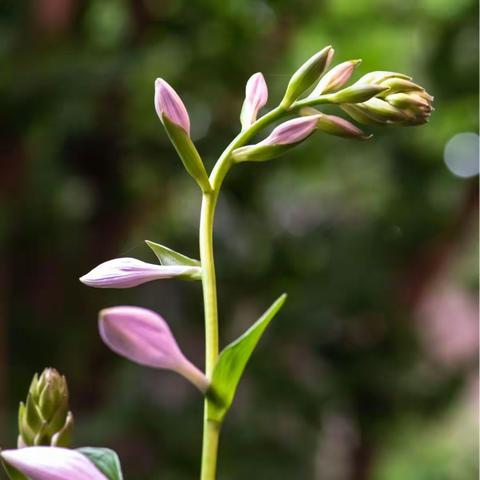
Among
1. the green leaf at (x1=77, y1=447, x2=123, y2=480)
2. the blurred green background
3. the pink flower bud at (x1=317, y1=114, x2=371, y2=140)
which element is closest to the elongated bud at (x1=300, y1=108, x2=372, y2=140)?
the pink flower bud at (x1=317, y1=114, x2=371, y2=140)

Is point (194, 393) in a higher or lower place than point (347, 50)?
lower

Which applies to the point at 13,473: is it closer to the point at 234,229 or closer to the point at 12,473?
the point at 12,473

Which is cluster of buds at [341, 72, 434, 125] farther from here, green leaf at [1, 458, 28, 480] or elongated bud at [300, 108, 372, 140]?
green leaf at [1, 458, 28, 480]

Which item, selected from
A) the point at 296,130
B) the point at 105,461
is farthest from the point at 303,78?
the point at 105,461

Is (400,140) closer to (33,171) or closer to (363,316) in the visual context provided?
(363,316)

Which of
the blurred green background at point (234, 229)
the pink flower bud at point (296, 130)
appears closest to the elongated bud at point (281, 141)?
the pink flower bud at point (296, 130)

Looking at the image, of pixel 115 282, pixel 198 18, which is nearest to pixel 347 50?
pixel 198 18

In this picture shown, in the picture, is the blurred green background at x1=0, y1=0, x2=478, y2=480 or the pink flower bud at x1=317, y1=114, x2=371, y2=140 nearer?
the pink flower bud at x1=317, y1=114, x2=371, y2=140
